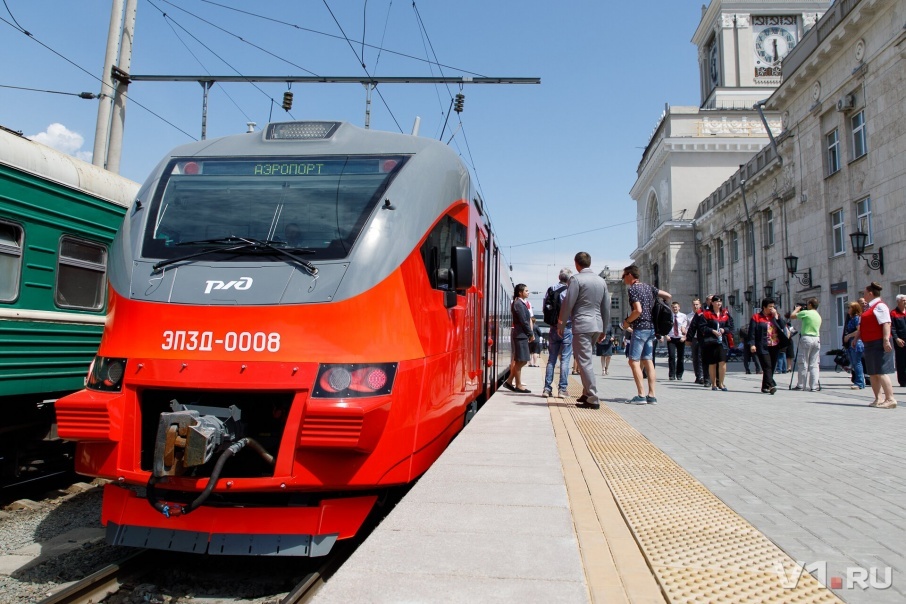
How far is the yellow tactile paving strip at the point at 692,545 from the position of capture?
9.02 feet

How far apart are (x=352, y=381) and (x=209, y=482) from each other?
36.4 inches

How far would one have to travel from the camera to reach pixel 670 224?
53.1 metres

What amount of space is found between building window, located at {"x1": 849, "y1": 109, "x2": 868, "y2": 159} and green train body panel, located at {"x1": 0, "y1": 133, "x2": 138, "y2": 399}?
→ 22997mm

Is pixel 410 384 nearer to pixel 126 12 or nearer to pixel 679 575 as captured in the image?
pixel 679 575

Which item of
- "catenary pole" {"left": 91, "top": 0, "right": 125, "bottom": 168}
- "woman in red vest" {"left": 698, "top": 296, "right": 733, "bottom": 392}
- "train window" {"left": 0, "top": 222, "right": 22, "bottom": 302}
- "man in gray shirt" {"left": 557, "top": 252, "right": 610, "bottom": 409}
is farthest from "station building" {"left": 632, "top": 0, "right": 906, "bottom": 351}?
"train window" {"left": 0, "top": 222, "right": 22, "bottom": 302}

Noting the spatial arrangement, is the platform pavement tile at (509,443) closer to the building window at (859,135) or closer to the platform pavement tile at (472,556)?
the platform pavement tile at (472,556)

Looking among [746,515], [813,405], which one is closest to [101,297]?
[746,515]

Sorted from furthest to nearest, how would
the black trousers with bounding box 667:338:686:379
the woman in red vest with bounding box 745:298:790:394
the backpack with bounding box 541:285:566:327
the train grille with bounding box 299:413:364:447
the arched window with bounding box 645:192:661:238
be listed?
the arched window with bounding box 645:192:661:238 < the black trousers with bounding box 667:338:686:379 < the woman in red vest with bounding box 745:298:790:394 < the backpack with bounding box 541:285:566:327 < the train grille with bounding box 299:413:364:447

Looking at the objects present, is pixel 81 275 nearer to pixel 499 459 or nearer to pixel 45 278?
pixel 45 278

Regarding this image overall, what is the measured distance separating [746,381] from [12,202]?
14.9m

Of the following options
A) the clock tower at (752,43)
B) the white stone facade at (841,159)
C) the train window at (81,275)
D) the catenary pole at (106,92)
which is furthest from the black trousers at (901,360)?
the clock tower at (752,43)

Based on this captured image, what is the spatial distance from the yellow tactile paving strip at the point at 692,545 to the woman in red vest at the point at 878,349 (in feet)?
19.6

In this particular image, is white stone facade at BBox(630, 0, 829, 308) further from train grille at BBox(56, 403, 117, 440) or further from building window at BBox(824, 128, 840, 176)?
train grille at BBox(56, 403, 117, 440)

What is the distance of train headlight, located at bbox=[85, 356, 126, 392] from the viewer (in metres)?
4.11
